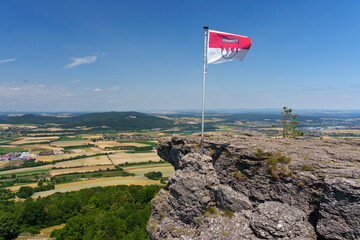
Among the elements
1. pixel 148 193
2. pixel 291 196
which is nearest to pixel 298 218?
pixel 291 196

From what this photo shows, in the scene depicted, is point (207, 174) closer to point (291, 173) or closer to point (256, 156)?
point (256, 156)

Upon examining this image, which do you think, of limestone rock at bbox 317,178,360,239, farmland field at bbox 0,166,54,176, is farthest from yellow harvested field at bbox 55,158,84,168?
limestone rock at bbox 317,178,360,239

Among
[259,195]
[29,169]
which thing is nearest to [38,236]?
[259,195]

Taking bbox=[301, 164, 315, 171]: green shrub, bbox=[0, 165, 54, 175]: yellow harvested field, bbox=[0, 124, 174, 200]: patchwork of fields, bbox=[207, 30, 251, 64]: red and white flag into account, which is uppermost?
bbox=[207, 30, 251, 64]: red and white flag

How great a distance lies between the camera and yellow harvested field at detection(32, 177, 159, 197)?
55.9 metres

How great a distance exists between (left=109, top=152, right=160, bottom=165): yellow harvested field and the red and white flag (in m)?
81.2

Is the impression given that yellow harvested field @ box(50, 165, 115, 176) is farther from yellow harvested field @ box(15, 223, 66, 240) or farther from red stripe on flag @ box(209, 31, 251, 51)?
red stripe on flag @ box(209, 31, 251, 51)

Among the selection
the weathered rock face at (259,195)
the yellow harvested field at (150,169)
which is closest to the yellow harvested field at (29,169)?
the yellow harvested field at (150,169)

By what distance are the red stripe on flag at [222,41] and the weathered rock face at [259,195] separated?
721 cm

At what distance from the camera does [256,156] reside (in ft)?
38.9

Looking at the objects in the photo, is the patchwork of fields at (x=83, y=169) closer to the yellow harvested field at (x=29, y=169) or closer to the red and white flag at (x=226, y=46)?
the yellow harvested field at (x=29, y=169)

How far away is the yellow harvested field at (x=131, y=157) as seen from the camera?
8819 centimetres

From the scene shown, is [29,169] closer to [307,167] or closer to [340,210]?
[307,167]

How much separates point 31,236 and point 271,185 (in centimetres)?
4588
